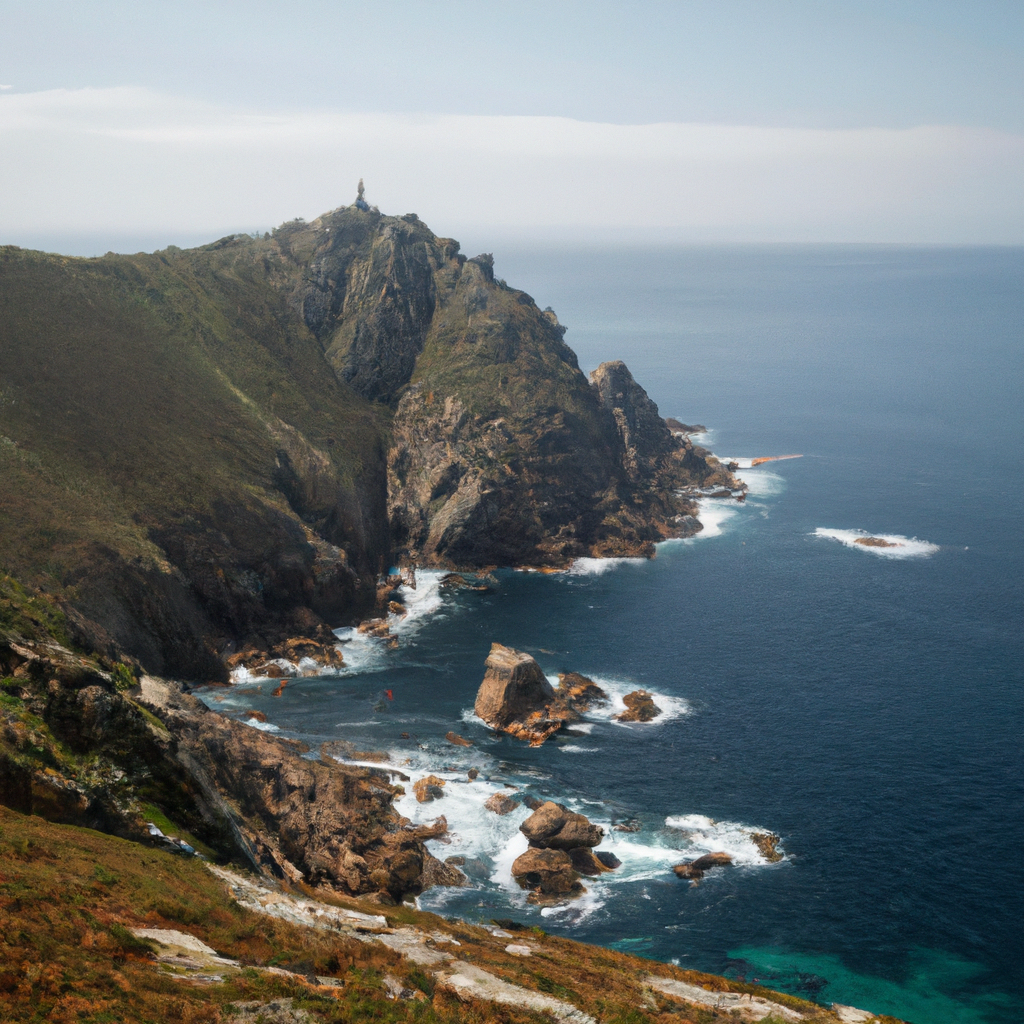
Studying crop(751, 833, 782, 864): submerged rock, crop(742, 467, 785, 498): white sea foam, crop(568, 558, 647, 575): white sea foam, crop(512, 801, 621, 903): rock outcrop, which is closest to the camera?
crop(512, 801, 621, 903): rock outcrop

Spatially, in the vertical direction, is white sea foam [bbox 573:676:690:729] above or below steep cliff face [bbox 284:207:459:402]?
below

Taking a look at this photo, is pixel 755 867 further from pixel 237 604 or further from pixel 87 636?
pixel 237 604

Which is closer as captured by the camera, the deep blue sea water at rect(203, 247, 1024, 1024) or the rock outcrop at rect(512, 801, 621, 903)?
the deep blue sea water at rect(203, 247, 1024, 1024)

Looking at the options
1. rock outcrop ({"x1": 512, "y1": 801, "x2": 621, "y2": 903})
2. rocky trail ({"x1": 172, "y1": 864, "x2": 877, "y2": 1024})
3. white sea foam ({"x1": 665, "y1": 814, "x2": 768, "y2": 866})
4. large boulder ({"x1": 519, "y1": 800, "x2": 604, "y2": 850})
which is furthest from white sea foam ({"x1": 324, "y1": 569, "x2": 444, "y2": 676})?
rocky trail ({"x1": 172, "y1": 864, "x2": 877, "y2": 1024})

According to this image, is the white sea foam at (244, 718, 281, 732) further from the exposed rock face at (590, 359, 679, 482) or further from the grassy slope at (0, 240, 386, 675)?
the exposed rock face at (590, 359, 679, 482)

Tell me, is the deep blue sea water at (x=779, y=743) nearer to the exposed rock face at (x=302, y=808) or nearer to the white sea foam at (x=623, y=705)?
the white sea foam at (x=623, y=705)

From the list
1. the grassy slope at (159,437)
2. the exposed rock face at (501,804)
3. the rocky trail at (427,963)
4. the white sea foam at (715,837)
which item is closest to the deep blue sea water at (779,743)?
the white sea foam at (715,837)

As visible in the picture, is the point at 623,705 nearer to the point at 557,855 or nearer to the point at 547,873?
the point at 557,855

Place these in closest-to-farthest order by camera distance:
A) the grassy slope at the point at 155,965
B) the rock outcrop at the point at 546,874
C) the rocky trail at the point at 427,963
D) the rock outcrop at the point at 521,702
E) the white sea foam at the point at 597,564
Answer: the grassy slope at the point at 155,965, the rocky trail at the point at 427,963, the rock outcrop at the point at 546,874, the rock outcrop at the point at 521,702, the white sea foam at the point at 597,564

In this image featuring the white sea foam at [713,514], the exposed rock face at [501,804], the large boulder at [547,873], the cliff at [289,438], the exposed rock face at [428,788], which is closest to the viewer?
the large boulder at [547,873]
